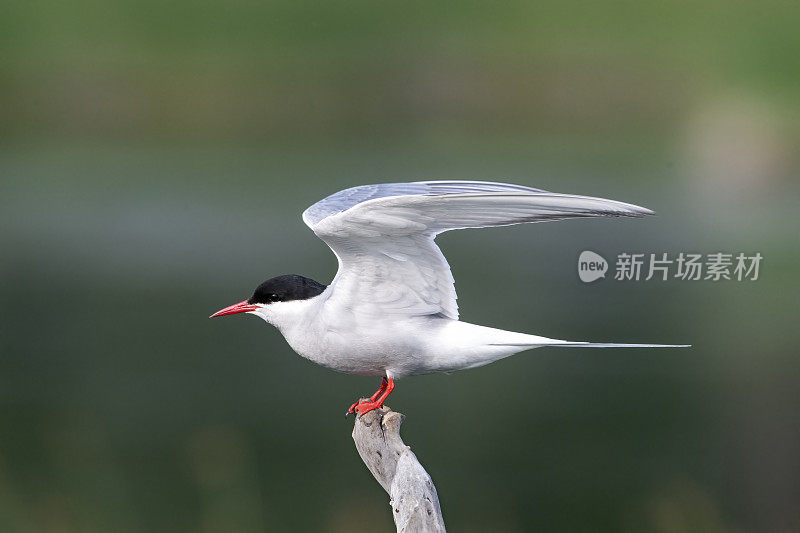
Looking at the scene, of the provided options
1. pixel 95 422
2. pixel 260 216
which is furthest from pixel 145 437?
pixel 260 216

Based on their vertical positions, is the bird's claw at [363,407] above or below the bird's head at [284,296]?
below

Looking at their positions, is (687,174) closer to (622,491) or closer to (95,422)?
(622,491)

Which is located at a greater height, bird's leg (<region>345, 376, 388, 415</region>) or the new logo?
bird's leg (<region>345, 376, 388, 415</region>)

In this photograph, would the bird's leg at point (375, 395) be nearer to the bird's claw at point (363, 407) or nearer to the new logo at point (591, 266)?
the bird's claw at point (363, 407)

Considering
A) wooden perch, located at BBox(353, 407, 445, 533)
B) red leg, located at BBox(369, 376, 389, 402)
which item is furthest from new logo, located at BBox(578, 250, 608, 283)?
wooden perch, located at BBox(353, 407, 445, 533)

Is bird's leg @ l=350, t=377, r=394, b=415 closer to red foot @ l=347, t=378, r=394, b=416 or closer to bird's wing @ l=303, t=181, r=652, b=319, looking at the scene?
red foot @ l=347, t=378, r=394, b=416

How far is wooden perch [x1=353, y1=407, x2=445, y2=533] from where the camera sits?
1.70 meters

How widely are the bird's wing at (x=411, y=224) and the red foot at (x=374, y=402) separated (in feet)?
0.52

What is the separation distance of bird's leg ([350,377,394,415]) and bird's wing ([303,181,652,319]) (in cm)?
16

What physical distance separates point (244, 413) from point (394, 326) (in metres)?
2.41

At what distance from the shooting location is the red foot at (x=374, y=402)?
6.73 feet

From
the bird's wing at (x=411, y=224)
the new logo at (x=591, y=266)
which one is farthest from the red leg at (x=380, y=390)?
the new logo at (x=591, y=266)

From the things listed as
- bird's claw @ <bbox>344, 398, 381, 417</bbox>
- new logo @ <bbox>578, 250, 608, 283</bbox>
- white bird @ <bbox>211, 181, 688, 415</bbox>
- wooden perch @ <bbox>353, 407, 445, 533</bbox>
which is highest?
white bird @ <bbox>211, 181, 688, 415</bbox>

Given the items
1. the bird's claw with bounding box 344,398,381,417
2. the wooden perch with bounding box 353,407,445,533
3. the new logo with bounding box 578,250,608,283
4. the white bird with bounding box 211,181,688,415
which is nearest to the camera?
the wooden perch with bounding box 353,407,445,533
